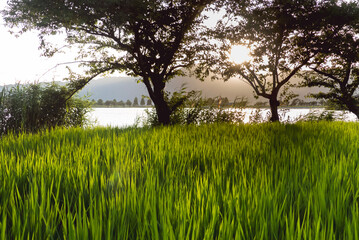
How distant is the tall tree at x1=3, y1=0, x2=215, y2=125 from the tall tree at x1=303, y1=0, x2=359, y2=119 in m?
5.86

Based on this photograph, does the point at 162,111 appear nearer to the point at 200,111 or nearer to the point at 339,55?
the point at 200,111

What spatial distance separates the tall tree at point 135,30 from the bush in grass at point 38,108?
2.64 ft

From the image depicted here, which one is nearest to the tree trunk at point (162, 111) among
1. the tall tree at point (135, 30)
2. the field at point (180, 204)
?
the tall tree at point (135, 30)

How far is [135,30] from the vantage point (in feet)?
29.3

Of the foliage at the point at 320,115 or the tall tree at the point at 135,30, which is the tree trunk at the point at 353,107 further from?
the tall tree at the point at 135,30

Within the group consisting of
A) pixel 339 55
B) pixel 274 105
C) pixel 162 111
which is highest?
pixel 339 55

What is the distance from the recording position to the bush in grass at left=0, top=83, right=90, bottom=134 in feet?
23.5

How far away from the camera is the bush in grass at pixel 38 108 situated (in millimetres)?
7176

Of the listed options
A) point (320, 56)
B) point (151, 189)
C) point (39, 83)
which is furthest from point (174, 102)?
point (151, 189)

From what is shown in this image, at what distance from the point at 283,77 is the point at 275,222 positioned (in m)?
13.5

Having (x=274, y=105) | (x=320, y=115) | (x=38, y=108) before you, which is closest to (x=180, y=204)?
(x=38, y=108)

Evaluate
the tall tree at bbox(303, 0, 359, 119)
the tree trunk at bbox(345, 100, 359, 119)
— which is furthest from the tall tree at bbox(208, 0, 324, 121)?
the tree trunk at bbox(345, 100, 359, 119)

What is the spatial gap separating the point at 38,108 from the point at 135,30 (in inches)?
171

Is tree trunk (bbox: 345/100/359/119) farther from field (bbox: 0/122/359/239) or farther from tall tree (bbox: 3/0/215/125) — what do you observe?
field (bbox: 0/122/359/239)
